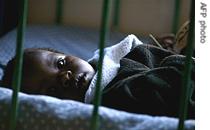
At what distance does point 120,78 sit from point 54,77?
0.17 metres

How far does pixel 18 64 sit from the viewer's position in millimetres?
852

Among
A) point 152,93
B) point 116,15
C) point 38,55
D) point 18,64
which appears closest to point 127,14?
point 116,15

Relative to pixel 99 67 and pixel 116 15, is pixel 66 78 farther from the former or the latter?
pixel 116 15

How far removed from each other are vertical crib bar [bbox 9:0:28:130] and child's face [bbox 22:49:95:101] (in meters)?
0.28

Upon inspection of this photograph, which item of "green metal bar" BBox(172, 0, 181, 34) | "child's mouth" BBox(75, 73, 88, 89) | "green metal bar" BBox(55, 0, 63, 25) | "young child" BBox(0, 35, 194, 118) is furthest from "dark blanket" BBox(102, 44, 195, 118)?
"green metal bar" BBox(55, 0, 63, 25)

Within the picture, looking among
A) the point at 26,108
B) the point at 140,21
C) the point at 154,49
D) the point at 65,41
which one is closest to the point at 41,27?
the point at 65,41

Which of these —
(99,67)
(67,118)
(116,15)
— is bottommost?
(67,118)

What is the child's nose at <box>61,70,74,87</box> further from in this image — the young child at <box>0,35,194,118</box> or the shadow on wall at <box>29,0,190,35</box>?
the shadow on wall at <box>29,0,190,35</box>

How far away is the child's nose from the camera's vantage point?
1147 millimetres

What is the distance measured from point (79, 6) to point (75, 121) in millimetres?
1437

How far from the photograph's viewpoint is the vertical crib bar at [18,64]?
84cm

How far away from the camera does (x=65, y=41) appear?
6.30 ft
